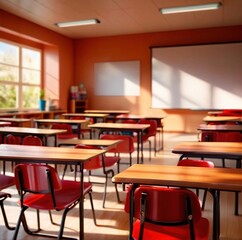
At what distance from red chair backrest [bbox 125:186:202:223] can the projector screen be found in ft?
26.8

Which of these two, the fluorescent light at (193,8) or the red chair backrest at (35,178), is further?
the fluorescent light at (193,8)

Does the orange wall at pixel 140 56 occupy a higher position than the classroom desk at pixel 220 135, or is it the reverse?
the orange wall at pixel 140 56

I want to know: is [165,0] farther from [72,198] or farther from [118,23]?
[72,198]

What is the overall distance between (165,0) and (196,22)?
2237mm

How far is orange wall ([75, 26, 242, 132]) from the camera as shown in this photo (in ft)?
30.4

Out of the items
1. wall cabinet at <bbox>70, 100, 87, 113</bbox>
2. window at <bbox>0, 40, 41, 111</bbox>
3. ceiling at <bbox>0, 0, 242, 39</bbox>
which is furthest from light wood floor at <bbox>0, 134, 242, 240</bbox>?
wall cabinet at <bbox>70, 100, 87, 113</bbox>

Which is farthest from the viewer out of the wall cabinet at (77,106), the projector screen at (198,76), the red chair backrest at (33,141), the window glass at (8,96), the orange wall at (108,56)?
the wall cabinet at (77,106)

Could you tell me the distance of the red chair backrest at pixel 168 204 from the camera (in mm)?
1483

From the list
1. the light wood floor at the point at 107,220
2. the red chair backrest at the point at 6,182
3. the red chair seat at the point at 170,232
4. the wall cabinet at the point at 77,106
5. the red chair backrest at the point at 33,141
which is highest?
the wall cabinet at the point at 77,106

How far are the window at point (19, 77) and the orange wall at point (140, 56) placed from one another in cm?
174

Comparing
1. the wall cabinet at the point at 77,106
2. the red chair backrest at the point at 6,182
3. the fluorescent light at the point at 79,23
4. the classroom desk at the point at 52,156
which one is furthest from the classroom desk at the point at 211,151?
the wall cabinet at the point at 77,106

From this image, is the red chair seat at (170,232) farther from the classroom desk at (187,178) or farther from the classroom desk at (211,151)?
the classroom desk at (211,151)

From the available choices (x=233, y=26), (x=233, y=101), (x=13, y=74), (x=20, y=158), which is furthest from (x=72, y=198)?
(x=233, y=26)

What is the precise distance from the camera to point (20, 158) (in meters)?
2.31
